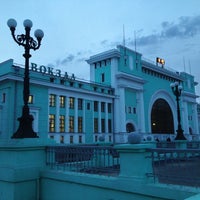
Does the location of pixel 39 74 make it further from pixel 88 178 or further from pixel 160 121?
pixel 160 121

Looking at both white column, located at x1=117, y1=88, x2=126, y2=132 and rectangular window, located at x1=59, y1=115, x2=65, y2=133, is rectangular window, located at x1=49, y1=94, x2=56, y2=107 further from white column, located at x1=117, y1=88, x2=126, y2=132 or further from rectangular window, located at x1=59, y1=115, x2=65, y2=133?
white column, located at x1=117, y1=88, x2=126, y2=132

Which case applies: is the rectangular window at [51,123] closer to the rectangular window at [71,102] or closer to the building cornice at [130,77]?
the rectangular window at [71,102]

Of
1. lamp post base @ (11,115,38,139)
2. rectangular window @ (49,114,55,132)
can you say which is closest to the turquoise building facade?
rectangular window @ (49,114,55,132)

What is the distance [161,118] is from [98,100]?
64.0 feet

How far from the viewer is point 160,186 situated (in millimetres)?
5246

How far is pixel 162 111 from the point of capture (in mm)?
52531

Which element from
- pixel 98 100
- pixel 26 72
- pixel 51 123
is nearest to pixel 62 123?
pixel 51 123

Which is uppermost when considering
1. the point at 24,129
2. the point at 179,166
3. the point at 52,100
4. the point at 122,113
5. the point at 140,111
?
the point at 52,100

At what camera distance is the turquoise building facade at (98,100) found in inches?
1128

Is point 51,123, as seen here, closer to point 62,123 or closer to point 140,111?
point 62,123

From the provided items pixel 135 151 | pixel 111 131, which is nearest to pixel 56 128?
pixel 111 131

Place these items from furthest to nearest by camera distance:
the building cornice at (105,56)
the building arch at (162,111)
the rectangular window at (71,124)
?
the building arch at (162,111) < the building cornice at (105,56) < the rectangular window at (71,124)

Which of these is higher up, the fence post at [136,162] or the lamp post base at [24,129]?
the lamp post base at [24,129]

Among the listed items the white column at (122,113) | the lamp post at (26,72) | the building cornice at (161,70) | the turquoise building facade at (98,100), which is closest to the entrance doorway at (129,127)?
the turquoise building facade at (98,100)
